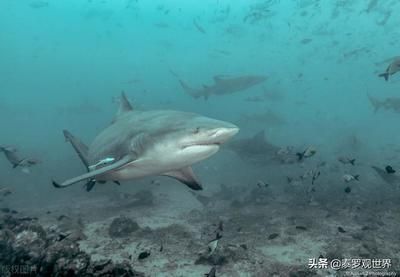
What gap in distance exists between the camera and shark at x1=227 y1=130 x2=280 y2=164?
14.9m

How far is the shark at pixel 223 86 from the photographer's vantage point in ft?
69.6

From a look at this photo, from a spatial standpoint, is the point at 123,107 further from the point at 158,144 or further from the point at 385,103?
the point at 385,103

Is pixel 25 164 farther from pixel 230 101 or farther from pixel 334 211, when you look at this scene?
pixel 230 101

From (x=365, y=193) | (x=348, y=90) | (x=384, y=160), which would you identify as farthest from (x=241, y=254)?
(x=348, y=90)

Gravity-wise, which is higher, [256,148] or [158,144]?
[256,148]

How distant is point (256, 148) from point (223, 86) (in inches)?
315

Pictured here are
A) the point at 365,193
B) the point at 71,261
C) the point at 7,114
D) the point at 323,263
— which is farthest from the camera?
the point at 7,114

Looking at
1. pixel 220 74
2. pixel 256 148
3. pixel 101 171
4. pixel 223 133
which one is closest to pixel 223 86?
pixel 256 148

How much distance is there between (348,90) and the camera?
12488 cm

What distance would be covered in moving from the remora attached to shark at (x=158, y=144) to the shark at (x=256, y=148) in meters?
9.09

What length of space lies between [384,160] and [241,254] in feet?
66.6

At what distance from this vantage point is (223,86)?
867 inches

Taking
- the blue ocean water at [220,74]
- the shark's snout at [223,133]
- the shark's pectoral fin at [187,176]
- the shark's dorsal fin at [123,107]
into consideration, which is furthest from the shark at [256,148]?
the shark's snout at [223,133]

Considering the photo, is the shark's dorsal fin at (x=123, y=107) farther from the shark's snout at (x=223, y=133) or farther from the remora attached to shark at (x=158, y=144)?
the shark's snout at (x=223, y=133)
